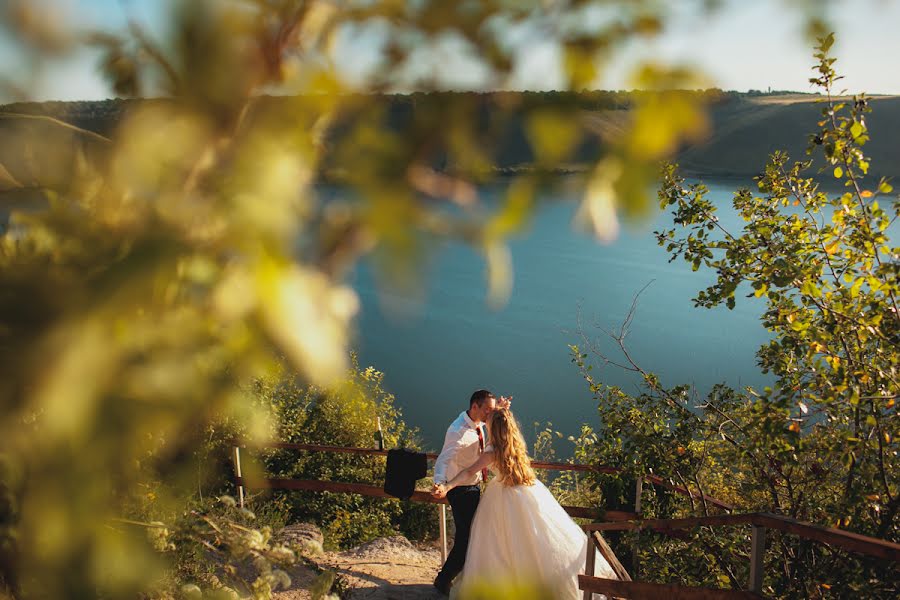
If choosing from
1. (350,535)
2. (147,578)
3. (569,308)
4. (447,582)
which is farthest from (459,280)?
(147,578)

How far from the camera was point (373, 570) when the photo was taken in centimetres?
571

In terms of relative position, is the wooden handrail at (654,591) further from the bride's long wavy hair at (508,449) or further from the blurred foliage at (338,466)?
the blurred foliage at (338,466)

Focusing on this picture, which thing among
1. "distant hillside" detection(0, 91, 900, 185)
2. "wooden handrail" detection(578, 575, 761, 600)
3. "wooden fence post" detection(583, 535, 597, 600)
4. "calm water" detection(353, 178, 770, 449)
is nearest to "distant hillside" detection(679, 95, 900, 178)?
"calm water" detection(353, 178, 770, 449)

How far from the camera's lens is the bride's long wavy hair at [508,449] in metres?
4.25

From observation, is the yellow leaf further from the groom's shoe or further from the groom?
the groom's shoe

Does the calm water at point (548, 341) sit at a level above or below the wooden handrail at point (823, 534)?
above

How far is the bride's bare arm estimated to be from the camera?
4410 millimetres

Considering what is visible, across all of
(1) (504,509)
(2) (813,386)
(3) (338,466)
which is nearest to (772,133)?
(3) (338,466)

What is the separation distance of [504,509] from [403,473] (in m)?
1.07

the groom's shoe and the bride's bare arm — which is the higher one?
the bride's bare arm

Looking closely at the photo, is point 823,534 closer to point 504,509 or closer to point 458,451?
point 504,509

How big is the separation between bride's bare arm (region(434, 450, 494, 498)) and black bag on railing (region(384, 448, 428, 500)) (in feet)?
1.81

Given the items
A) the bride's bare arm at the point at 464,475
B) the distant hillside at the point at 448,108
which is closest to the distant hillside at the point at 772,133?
the bride's bare arm at the point at 464,475

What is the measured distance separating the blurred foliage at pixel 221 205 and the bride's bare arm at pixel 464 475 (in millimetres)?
3982
